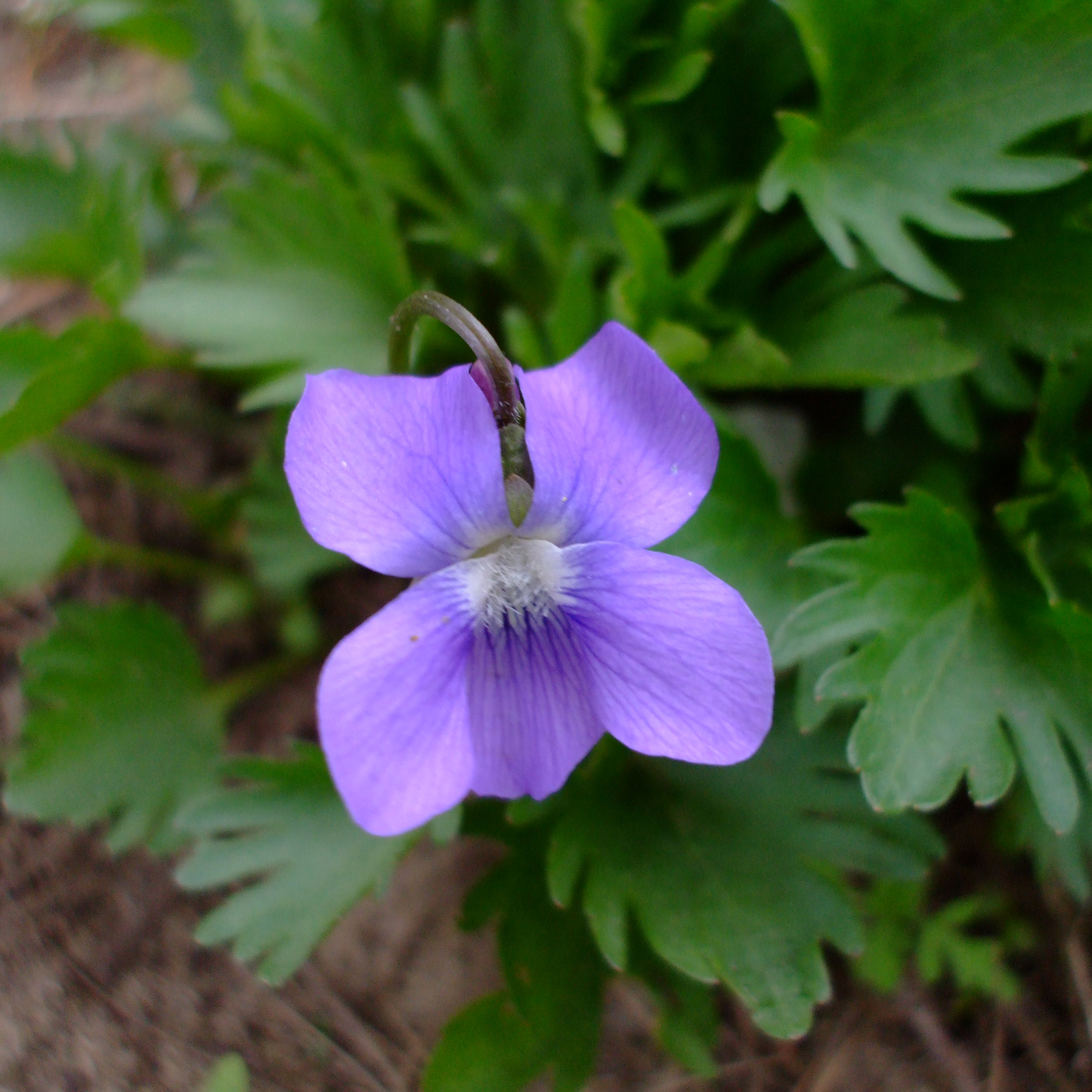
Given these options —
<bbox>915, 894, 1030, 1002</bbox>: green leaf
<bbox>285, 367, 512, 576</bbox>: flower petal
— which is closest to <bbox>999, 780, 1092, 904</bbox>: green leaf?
<bbox>915, 894, 1030, 1002</bbox>: green leaf

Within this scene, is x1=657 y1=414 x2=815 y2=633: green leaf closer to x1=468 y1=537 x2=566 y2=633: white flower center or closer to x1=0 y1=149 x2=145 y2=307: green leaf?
x1=468 y1=537 x2=566 y2=633: white flower center

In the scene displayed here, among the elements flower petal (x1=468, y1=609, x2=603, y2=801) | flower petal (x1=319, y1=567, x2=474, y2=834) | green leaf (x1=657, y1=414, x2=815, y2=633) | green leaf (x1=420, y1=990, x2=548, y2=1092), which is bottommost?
green leaf (x1=420, y1=990, x2=548, y2=1092)

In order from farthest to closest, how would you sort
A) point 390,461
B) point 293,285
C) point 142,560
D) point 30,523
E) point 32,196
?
point 142,560 → point 32,196 → point 30,523 → point 293,285 → point 390,461

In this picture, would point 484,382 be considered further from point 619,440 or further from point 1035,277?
point 1035,277

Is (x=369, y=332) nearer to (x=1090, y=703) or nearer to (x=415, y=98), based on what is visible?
Result: (x=415, y=98)

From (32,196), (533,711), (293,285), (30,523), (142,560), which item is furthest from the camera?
(142,560)

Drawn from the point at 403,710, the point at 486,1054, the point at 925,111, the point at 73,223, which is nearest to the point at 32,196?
the point at 73,223
